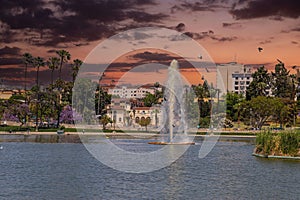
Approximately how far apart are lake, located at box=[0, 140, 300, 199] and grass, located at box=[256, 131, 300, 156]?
6.18ft

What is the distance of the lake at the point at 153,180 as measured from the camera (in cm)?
3189

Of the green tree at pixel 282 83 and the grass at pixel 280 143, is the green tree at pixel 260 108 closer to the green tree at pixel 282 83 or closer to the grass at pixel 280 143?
the green tree at pixel 282 83

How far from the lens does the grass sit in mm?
52156

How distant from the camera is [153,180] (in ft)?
126

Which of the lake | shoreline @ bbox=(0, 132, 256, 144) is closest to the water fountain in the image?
shoreline @ bbox=(0, 132, 256, 144)

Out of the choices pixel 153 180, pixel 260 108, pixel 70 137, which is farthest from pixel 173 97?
pixel 260 108

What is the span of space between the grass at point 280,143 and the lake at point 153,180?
74.2 inches

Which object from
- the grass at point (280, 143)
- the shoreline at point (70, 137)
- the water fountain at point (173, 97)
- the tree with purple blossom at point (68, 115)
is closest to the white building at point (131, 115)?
the tree with purple blossom at point (68, 115)

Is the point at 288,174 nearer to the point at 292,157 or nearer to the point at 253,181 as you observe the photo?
the point at 253,181

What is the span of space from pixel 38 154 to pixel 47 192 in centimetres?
2784

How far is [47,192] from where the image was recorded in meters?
32.2

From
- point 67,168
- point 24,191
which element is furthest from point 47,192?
point 67,168

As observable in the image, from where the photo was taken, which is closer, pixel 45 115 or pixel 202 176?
pixel 202 176

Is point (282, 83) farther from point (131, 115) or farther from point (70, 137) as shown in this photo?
point (70, 137)
